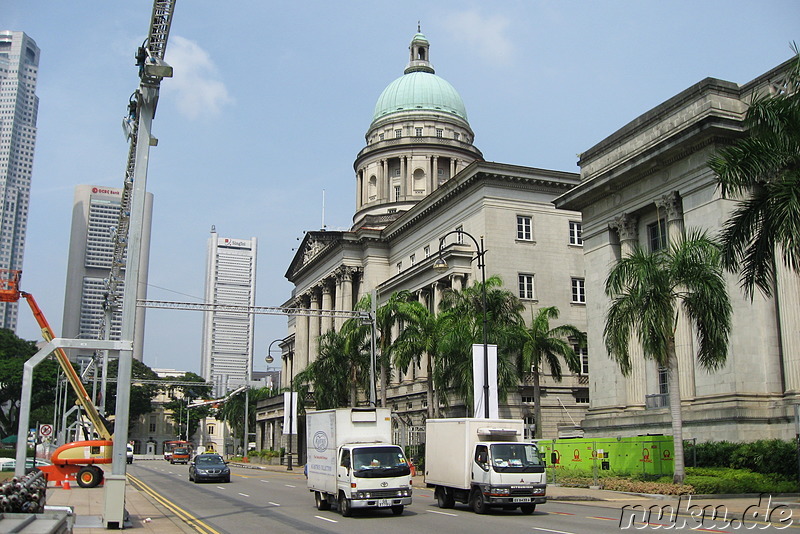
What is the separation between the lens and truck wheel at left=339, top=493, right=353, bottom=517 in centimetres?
2278

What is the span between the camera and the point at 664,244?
129 feet

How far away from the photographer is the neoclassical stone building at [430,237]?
2436 inches

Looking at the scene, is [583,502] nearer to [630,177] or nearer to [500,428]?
[500,428]

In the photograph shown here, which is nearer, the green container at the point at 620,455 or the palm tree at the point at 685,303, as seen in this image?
the palm tree at the point at 685,303

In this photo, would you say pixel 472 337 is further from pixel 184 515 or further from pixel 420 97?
pixel 420 97

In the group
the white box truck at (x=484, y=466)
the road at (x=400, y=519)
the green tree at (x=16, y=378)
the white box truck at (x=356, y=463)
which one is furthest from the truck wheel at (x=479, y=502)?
the green tree at (x=16, y=378)

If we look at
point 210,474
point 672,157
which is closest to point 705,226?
point 672,157

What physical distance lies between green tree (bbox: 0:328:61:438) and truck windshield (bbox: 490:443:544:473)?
88.0 m

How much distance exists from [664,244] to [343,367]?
29.4m

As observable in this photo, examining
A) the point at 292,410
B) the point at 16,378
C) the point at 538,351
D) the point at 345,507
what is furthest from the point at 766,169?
the point at 16,378

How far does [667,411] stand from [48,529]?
3066 centimetres

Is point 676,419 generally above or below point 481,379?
below

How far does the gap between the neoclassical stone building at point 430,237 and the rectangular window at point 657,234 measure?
58.6 ft

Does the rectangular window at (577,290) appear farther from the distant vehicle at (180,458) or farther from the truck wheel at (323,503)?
the distant vehicle at (180,458)
